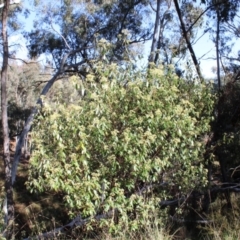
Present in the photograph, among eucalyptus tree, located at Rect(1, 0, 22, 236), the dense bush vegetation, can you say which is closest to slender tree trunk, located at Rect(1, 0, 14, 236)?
eucalyptus tree, located at Rect(1, 0, 22, 236)

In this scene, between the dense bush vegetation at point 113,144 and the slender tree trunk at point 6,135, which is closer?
the dense bush vegetation at point 113,144

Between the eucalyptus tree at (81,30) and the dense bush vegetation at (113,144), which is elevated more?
the eucalyptus tree at (81,30)

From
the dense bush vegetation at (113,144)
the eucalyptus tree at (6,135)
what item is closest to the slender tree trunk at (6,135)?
the eucalyptus tree at (6,135)

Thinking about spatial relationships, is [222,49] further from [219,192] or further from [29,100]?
[29,100]

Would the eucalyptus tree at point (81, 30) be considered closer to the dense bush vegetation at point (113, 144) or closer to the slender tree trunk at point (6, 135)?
the slender tree trunk at point (6, 135)

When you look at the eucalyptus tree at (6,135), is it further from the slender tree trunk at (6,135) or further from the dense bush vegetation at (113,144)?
the dense bush vegetation at (113,144)

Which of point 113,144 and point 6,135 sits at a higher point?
point 6,135

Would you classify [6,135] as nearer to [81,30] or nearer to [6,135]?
[6,135]

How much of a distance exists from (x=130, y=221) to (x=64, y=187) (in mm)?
1104

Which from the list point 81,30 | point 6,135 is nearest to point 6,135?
point 6,135

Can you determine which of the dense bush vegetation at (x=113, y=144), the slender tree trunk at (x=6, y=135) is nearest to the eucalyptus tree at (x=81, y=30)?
the slender tree trunk at (x=6, y=135)

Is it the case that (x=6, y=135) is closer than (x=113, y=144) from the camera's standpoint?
No

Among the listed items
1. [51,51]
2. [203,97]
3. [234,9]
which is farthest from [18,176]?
[203,97]

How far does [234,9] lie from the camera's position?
38.1 ft
